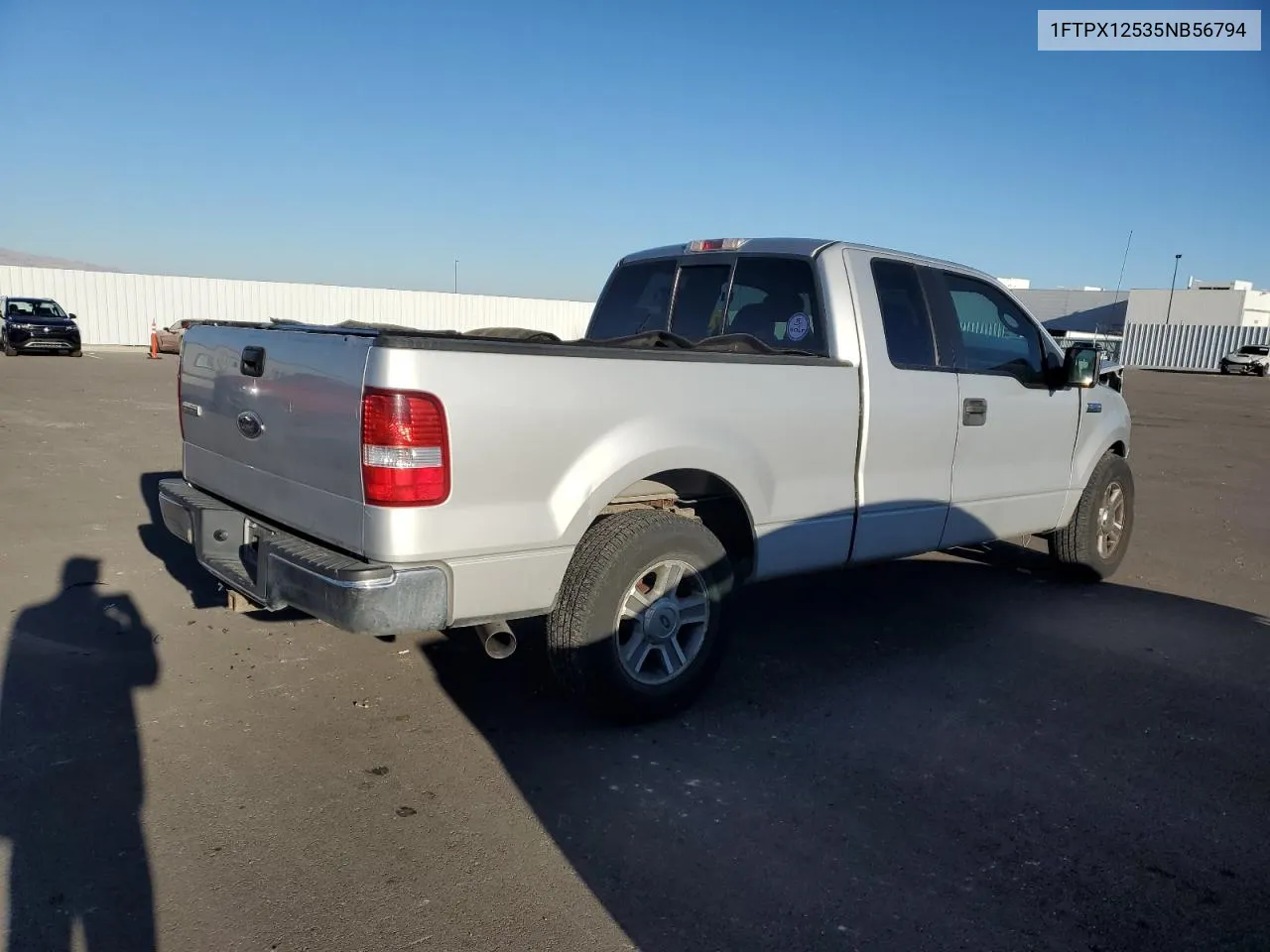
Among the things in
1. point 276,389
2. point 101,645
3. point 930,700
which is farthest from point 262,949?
point 930,700

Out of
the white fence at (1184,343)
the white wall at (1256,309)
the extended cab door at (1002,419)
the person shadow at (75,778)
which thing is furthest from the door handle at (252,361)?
the white wall at (1256,309)

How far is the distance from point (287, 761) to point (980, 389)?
390 centimetres

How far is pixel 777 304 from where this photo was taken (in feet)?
15.9

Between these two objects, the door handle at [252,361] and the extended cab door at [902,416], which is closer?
the door handle at [252,361]

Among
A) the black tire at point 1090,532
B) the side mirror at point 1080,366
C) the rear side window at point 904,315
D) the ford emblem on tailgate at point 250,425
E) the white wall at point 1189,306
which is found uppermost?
the white wall at point 1189,306

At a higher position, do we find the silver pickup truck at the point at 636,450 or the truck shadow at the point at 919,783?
the silver pickup truck at the point at 636,450

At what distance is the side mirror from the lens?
5.57 metres

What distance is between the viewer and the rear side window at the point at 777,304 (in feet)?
15.2

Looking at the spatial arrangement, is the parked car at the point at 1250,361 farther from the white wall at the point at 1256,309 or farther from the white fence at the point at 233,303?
the white fence at the point at 233,303

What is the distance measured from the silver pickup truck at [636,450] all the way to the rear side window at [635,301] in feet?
0.06

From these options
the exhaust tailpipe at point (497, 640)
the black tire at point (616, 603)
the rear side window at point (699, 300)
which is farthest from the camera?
the rear side window at point (699, 300)

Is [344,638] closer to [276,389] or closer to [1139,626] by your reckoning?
[276,389]

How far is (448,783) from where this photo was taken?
3.43 m

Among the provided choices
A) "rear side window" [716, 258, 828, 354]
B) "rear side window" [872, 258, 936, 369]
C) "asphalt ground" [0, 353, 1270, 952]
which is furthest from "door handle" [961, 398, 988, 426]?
"asphalt ground" [0, 353, 1270, 952]
